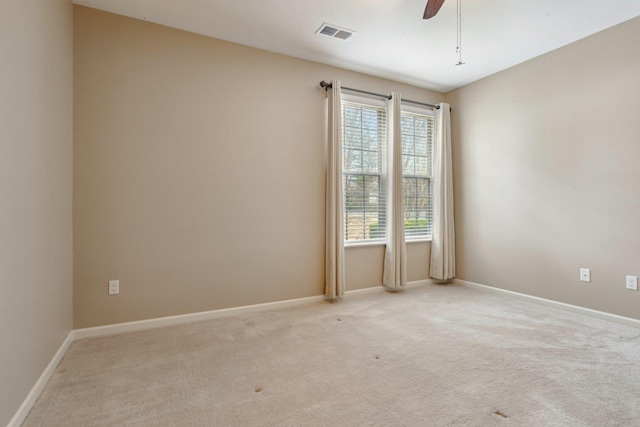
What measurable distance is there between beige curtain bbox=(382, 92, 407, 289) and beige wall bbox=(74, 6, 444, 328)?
0.91 metres

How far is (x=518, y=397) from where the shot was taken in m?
1.71

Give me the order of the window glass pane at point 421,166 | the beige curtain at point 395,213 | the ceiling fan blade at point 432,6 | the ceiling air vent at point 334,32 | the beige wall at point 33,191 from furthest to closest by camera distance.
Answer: the window glass pane at point 421,166, the beige curtain at point 395,213, the ceiling air vent at point 334,32, the ceiling fan blade at point 432,6, the beige wall at point 33,191

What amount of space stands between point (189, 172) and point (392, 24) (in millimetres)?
2353

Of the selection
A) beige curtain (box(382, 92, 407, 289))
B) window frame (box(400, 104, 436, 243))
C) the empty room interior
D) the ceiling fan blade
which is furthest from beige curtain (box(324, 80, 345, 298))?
the ceiling fan blade

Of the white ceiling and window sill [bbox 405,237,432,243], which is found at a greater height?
the white ceiling

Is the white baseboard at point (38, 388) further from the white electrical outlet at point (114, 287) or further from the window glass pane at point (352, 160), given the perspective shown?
the window glass pane at point (352, 160)

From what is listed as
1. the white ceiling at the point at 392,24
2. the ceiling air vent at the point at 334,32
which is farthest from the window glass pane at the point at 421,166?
the ceiling air vent at the point at 334,32

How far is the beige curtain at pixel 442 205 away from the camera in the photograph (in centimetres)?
424

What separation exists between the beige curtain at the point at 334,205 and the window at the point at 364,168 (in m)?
0.24

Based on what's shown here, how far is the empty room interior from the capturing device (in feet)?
5.56

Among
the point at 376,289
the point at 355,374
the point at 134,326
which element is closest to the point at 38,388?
the point at 134,326

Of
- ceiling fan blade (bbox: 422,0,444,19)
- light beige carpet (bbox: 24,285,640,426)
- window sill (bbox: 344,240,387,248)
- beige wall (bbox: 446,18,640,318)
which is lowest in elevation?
light beige carpet (bbox: 24,285,640,426)

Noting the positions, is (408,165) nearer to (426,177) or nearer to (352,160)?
(426,177)

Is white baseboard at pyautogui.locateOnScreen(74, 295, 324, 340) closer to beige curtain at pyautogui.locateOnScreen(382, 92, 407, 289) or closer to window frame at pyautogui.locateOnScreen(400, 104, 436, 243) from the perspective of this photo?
beige curtain at pyautogui.locateOnScreen(382, 92, 407, 289)
